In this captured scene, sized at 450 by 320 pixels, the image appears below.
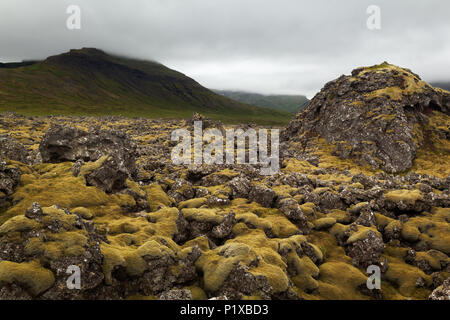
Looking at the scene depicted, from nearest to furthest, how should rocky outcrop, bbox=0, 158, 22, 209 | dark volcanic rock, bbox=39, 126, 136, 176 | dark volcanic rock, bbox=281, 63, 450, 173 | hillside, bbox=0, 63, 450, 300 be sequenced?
hillside, bbox=0, 63, 450, 300 → rocky outcrop, bbox=0, 158, 22, 209 → dark volcanic rock, bbox=39, 126, 136, 176 → dark volcanic rock, bbox=281, 63, 450, 173

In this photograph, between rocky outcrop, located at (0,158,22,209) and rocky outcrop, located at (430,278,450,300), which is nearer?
rocky outcrop, located at (430,278,450,300)

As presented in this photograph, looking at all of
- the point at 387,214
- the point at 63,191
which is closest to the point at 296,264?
the point at 387,214

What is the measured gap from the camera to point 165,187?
3484cm

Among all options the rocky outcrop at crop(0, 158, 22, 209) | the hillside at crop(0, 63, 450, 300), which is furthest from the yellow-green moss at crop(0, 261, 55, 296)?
the rocky outcrop at crop(0, 158, 22, 209)

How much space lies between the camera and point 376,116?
217 feet

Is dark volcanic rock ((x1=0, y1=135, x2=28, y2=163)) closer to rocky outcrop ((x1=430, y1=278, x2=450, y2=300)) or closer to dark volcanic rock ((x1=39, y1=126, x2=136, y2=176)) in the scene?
dark volcanic rock ((x1=39, y1=126, x2=136, y2=176))

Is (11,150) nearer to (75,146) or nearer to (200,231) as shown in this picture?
(75,146)

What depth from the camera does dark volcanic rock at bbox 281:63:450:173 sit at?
60.8 m

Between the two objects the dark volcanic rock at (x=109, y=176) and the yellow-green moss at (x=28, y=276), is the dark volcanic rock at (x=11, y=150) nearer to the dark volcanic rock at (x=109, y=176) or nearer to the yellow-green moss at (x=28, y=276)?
the dark volcanic rock at (x=109, y=176)

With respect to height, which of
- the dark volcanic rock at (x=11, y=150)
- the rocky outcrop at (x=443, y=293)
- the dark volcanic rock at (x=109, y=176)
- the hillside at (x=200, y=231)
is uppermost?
the dark volcanic rock at (x=11, y=150)

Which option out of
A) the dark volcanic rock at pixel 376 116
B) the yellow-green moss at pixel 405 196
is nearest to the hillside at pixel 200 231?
the yellow-green moss at pixel 405 196

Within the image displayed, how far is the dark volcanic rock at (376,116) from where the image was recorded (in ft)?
200

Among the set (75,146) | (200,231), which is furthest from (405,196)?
(75,146)
